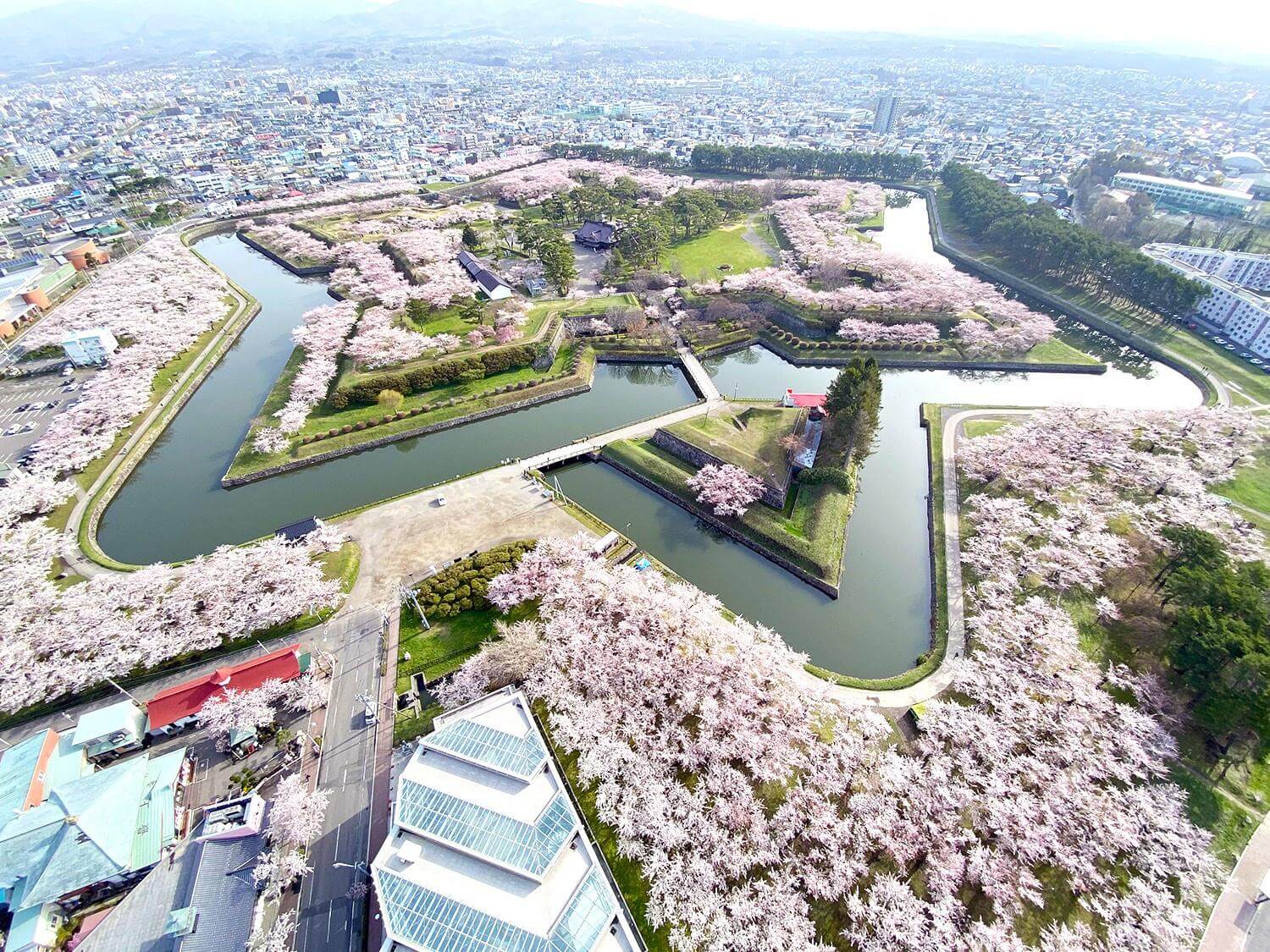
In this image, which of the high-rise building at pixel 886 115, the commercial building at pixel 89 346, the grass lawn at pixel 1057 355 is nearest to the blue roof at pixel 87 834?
the commercial building at pixel 89 346

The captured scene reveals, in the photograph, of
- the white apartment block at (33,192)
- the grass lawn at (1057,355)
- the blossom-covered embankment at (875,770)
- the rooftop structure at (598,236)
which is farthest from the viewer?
the white apartment block at (33,192)

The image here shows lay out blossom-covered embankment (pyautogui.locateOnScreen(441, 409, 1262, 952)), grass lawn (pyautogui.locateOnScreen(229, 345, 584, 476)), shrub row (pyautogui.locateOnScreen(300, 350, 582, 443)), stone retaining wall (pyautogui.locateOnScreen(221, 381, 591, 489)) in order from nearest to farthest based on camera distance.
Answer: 1. blossom-covered embankment (pyautogui.locateOnScreen(441, 409, 1262, 952))
2. stone retaining wall (pyautogui.locateOnScreen(221, 381, 591, 489))
3. grass lawn (pyautogui.locateOnScreen(229, 345, 584, 476))
4. shrub row (pyautogui.locateOnScreen(300, 350, 582, 443))

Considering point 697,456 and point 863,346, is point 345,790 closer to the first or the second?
point 697,456

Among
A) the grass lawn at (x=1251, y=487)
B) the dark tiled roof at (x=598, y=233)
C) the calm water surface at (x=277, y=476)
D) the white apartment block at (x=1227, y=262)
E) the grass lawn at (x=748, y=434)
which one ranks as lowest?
the calm water surface at (x=277, y=476)

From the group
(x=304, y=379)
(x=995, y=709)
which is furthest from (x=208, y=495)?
(x=995, y=709)

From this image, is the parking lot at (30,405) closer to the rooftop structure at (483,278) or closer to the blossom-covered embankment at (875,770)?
the rooftop structure at (483,278)

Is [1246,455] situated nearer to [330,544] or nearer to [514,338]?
[514,338]

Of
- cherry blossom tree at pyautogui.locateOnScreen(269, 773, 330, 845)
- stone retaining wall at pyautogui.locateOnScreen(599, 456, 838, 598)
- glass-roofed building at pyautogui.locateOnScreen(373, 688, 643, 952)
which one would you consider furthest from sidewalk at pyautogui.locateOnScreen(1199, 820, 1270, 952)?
cherry blossom tree at pyautogui.locateOnScreen(269, 773, 330, 845)

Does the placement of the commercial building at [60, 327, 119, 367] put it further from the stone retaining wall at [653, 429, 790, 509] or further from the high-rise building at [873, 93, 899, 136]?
the high-rise building at [873, 93, 899, 136]
